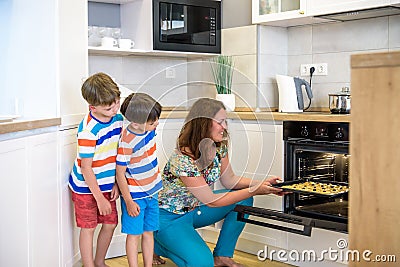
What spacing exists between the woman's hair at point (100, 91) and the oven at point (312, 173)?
95cm

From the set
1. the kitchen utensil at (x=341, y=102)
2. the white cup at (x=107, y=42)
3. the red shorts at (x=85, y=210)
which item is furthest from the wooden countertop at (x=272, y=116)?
the white cup at (x=107, y=42)

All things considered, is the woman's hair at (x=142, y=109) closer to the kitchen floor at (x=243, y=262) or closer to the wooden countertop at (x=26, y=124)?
the wooden countertop at (x=26, y=124)

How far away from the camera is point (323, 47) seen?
152 inches

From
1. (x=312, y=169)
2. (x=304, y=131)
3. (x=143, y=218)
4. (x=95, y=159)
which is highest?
(x=304, y=131)

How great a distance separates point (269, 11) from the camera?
150 inches

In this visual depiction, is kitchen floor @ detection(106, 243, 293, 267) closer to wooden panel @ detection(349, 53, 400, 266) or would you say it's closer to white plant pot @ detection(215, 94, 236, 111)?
white plant pot @ detection(215, 94, 236, 111)

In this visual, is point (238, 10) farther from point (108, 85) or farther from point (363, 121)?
point (363, 121)

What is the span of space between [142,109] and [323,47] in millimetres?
1575

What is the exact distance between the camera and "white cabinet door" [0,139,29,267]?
2.07 m

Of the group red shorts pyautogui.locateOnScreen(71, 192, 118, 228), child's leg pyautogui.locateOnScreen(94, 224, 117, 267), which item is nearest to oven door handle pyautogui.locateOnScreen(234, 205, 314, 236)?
child's leg pyautogui.locateOnScreen(94, 224, 117, 267)

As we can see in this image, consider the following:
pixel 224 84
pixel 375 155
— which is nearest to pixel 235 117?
pixel 224 84

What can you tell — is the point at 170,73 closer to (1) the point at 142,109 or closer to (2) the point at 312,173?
(1) the point at 142,109

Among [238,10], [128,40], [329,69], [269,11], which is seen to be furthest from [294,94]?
[128,40]

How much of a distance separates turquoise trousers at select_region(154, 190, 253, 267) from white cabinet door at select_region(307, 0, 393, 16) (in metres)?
1.17
